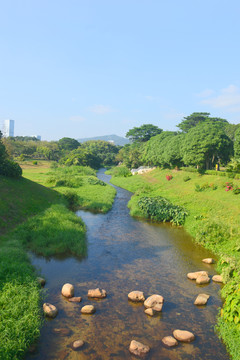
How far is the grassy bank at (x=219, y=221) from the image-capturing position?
11359 millimetres

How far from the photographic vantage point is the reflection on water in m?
10.1

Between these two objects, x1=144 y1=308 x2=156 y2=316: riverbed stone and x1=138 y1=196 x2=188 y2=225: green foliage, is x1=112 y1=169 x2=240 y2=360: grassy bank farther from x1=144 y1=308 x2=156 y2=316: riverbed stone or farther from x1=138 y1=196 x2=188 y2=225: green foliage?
x1=144 y1=308 x2=156 y2=316: riverbed stone

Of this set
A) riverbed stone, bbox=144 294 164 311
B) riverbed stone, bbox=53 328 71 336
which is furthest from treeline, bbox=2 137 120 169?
riverbed stone, bbox=144 294 164 311

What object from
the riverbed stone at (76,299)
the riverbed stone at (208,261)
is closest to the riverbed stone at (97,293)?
the riverbed stone at (76,299)

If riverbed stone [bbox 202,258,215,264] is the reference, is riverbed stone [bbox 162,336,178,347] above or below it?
below

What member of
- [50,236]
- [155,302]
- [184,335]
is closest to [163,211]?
[50,236]

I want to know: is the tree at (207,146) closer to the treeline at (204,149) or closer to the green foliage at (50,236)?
the treeline at (204,149)

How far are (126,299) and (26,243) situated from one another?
9594mm

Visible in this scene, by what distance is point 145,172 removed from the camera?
75812 mm

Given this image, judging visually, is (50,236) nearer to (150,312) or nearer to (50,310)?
(50,310)

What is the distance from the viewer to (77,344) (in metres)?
10.1

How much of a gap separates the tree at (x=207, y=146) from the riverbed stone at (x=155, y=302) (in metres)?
35.5

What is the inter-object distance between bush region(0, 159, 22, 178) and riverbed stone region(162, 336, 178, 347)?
1011 inches

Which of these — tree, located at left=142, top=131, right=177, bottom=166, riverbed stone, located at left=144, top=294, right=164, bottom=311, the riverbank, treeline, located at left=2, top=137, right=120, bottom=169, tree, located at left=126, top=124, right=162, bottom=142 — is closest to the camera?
the riverbank
